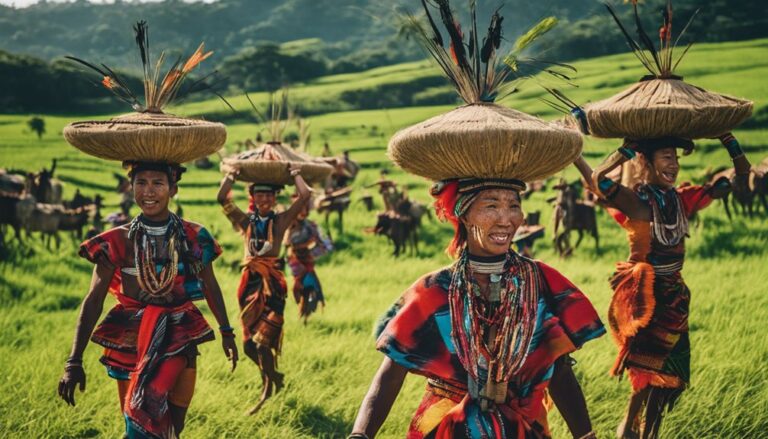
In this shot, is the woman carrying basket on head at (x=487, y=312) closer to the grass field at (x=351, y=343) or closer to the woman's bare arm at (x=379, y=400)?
the woman's bare arm at (x=379, y=400)

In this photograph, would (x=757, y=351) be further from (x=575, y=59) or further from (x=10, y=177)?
(x=575, y=59)

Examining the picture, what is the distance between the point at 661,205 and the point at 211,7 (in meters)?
138

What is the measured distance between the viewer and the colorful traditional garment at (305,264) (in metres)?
9.43

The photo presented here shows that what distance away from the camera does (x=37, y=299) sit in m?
10.9

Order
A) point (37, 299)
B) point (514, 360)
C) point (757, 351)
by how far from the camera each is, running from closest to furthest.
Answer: point (514, 360) < point (757, 351) < point (37, 299)

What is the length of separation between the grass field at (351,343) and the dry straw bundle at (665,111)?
1.33 meters

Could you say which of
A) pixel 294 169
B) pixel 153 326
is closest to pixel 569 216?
pixel 294 169

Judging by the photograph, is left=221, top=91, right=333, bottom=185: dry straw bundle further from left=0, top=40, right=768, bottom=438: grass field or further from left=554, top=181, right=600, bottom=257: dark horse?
left=554, top=181, right=600, bottom=257: dark horse

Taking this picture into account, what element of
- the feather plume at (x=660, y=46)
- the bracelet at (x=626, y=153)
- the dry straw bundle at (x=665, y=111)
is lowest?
the bracelet at (x=626, y=153)

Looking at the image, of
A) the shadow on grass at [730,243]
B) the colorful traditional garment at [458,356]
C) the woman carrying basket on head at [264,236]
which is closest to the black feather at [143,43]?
the woman carrying basket on head at [264,236]

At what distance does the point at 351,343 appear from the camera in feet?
27.3

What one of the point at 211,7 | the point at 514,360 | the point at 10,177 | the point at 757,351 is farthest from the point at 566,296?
the point at 211,7

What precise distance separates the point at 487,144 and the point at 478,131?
7 cm

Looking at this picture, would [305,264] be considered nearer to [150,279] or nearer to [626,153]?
[150,279]
